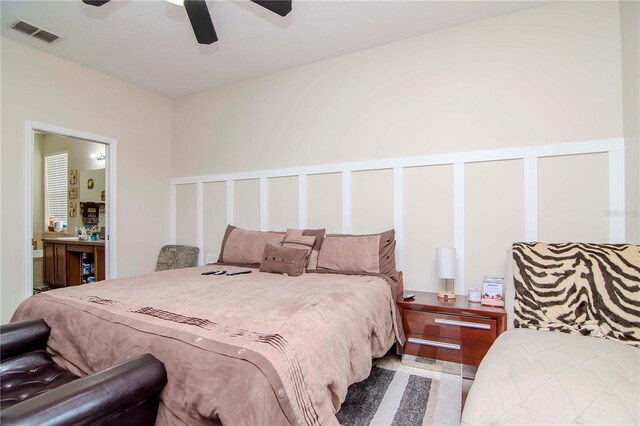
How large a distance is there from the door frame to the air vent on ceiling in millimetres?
816

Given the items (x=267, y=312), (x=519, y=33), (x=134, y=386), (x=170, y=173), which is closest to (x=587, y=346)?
(x=267, y=312)

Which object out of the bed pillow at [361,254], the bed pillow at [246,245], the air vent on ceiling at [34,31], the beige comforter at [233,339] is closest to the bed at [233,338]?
the beige comforter at [233,339]

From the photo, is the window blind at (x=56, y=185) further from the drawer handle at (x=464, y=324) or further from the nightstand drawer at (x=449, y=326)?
the drawer handle at (x=464, y=324)

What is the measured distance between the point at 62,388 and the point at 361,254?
2.05 m

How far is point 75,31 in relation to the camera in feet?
9.34

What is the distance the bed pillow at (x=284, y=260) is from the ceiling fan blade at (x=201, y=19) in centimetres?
178

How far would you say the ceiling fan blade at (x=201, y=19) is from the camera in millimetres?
1941

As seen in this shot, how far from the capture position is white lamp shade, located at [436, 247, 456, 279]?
2477 millimetres

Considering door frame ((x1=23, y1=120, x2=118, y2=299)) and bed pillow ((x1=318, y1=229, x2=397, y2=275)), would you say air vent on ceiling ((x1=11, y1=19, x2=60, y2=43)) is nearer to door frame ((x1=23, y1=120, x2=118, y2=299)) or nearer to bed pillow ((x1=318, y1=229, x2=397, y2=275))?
door frame ((x1=23, y1=120, x2=118, y2=299))

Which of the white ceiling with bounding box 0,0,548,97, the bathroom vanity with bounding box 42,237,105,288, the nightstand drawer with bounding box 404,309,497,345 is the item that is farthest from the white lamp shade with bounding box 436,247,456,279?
the bathroom vanity with bounding box 42,237,105,288

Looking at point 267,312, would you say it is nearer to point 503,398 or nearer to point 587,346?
point 503,398

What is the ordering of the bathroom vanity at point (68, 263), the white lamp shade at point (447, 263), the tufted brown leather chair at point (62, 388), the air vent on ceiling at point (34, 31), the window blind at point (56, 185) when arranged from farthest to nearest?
the window blind at point (56, 185)
the bathroom vanity at point (68, 263)
the air vent on ceiling at point (34, 31)
the white lamp shade at point (447, 263)
the tufted brown leather chair at point (62, 388)

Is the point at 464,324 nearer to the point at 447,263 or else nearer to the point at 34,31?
the point at 447,263

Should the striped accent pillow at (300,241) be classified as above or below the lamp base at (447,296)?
above
